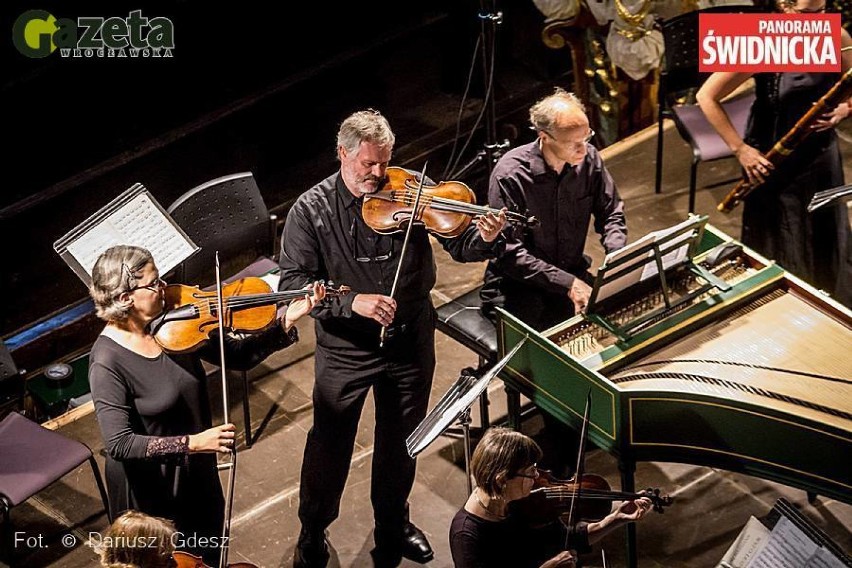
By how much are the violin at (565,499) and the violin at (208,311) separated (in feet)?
3.22

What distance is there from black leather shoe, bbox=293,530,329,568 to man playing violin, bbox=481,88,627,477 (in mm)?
1009

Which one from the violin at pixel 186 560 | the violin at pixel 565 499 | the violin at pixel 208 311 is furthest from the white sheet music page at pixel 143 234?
the violin at pixel 565 499

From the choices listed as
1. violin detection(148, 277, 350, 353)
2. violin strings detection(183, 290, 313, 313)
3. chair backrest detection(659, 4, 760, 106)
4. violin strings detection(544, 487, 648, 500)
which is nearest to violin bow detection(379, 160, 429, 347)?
violin detection(148, 277, 350, 353)

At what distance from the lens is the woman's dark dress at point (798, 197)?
223 inches

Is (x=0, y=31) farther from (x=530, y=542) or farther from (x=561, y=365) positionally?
(x=530, y=542)

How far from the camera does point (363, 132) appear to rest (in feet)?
14.7

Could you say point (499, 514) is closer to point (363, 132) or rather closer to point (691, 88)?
point (363, 132)

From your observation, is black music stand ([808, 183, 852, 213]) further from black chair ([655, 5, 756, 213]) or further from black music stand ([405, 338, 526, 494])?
black chair ([655, 5, 756, 213])

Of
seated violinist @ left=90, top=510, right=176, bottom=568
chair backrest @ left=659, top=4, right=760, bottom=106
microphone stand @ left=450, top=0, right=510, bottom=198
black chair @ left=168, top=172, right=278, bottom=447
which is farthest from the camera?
chair backrest @ left=659, top=4, right=760, bottom=106

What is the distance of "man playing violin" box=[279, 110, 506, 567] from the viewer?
459cm

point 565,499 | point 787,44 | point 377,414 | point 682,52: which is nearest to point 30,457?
point 377,414

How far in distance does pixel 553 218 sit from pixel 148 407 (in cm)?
188

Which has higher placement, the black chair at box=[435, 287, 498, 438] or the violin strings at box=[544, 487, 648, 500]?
the black chair at box=[435, 287, 498, 438]

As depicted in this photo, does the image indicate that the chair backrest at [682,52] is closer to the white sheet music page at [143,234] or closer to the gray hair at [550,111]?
the gray hair at [550,111]
